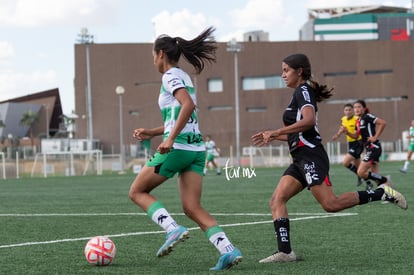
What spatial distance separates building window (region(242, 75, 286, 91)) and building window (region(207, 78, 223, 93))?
2626 mm

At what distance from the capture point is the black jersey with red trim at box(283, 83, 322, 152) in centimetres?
743

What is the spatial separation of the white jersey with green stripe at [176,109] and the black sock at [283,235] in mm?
1225

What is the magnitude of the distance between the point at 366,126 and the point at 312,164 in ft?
31.9

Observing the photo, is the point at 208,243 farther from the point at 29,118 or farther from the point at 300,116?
the point at 29,118

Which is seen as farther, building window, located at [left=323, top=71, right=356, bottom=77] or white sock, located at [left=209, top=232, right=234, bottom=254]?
building window, located at [left=323, top=71, right=356, bottom=77]

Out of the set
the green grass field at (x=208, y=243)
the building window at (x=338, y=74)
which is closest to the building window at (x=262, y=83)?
the building window at (x=338, y=74)

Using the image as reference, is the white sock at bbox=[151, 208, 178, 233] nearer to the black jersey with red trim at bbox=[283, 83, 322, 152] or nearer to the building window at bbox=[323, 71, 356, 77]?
the black jersey with red trim at bbox=[283, 83, 322, 152]

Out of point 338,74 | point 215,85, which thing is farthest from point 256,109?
point 338,74

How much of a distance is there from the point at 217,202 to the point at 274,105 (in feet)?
256

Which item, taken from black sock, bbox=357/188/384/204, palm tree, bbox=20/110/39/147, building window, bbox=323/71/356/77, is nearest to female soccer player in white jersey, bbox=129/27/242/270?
black sock, bbox=357/188/384/204

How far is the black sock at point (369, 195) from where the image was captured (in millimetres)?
7773

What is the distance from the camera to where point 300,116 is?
7504mm

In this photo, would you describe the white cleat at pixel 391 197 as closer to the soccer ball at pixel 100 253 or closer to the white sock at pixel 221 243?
the white sock at pixel 221 243

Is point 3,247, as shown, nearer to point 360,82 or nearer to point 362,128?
point 362,128
